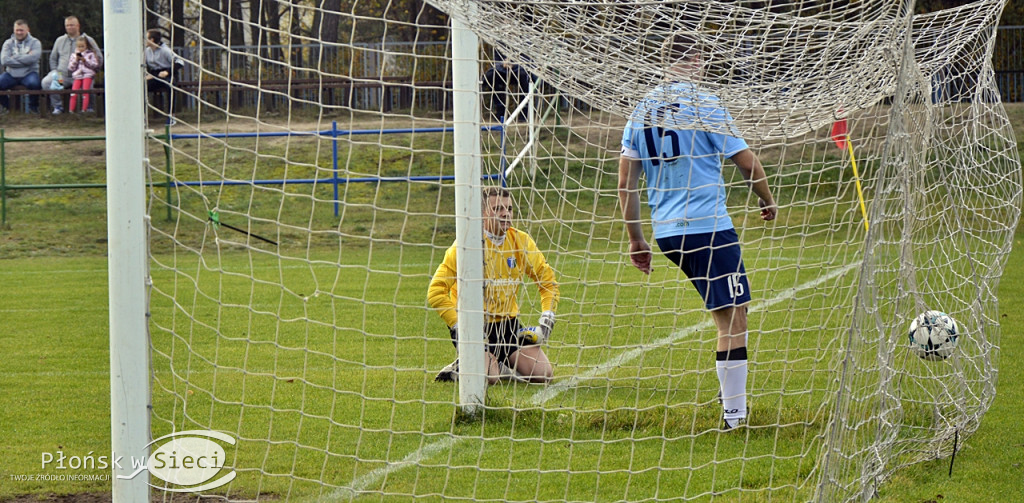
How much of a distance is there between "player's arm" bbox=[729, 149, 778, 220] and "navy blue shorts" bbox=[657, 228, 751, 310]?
0.20 m

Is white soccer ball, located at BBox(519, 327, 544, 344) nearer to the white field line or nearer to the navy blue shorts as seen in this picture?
the white field line

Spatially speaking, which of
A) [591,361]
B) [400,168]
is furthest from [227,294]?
[400,168]

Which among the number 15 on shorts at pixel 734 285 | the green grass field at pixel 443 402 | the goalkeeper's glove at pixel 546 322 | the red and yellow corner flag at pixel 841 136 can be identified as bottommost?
the green grass field at pixel 443 402

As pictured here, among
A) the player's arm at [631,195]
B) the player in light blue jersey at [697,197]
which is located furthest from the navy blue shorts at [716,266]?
the player's arm at [631,195]

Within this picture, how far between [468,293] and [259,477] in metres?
1.33

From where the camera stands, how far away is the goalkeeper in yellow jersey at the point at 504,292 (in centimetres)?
556

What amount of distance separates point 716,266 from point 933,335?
3.35ft

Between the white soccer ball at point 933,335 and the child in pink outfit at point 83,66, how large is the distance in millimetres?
16933

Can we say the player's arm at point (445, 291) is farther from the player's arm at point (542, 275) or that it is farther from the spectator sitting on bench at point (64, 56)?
the spectator sitting on bench at point (64, 56)

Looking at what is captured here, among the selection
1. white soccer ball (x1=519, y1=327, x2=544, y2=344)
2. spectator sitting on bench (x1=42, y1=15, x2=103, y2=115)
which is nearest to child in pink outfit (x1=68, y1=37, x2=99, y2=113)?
spectator sitting on bench (x1=42, y1=15, x2=103, y2=115)

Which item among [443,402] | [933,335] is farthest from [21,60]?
[933,335]

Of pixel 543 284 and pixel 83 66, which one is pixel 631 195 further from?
pixel 83 66

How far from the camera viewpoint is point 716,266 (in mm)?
4656

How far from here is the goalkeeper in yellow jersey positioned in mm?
5559
